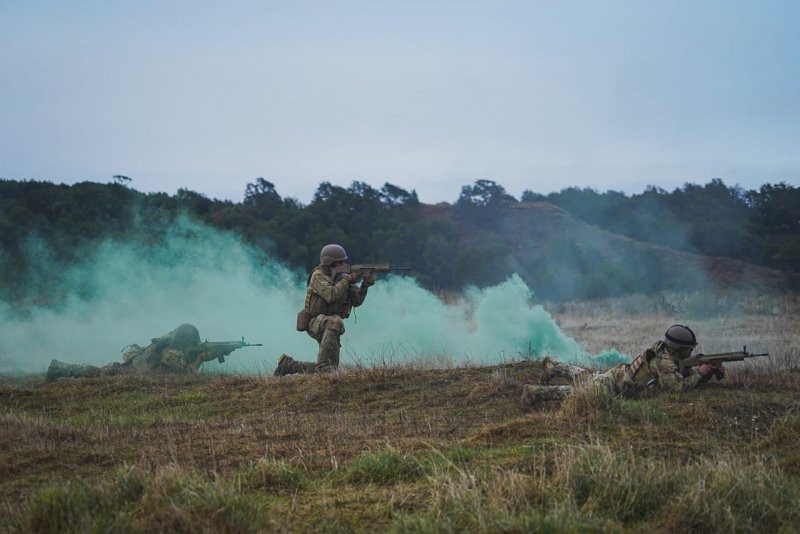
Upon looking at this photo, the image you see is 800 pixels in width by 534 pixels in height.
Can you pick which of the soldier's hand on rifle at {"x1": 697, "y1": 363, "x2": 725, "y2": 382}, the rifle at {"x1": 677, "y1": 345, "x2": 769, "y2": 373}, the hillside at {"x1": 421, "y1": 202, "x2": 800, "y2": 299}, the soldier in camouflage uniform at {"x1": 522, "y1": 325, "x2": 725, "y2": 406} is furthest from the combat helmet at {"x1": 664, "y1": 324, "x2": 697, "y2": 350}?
the hillside at {"x1": 421, "y1": 202, "x2": 800, "y2": 299}

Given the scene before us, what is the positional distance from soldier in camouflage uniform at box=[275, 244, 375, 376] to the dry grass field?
4.77 ft

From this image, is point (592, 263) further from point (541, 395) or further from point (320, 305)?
point (541, 395)

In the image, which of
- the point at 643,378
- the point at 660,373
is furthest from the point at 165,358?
the point at 660,373

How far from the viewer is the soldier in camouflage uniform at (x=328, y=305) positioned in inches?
618

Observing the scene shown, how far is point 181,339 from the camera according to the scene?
18438 millimetres

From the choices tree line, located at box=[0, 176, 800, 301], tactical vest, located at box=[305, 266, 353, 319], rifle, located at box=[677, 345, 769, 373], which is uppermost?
tree line, located at box=[0, 176, 800, 301]

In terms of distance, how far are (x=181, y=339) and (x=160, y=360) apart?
600 millimetres

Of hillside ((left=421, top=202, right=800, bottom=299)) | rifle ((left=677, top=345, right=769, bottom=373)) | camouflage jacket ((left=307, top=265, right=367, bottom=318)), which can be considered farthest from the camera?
hillside ((left=421, top=202, right=800, bottom=299))

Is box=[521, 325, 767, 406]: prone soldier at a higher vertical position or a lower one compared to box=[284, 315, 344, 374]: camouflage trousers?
lower

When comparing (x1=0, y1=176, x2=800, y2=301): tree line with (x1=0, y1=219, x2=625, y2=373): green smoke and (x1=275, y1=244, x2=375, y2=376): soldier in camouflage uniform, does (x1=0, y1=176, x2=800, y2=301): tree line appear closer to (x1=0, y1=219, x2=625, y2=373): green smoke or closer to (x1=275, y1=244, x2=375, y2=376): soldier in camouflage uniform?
(x1=0, y1=219, x2=625, y2=373): green smoke

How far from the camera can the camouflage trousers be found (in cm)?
1562

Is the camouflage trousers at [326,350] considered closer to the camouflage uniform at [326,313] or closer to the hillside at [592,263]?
the camouflage uniform at [326,313]

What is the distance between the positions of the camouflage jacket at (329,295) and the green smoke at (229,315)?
4.17 meters

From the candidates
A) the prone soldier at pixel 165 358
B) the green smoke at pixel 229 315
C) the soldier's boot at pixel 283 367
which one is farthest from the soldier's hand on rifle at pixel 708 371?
the prone soldier at pixel 165 358
